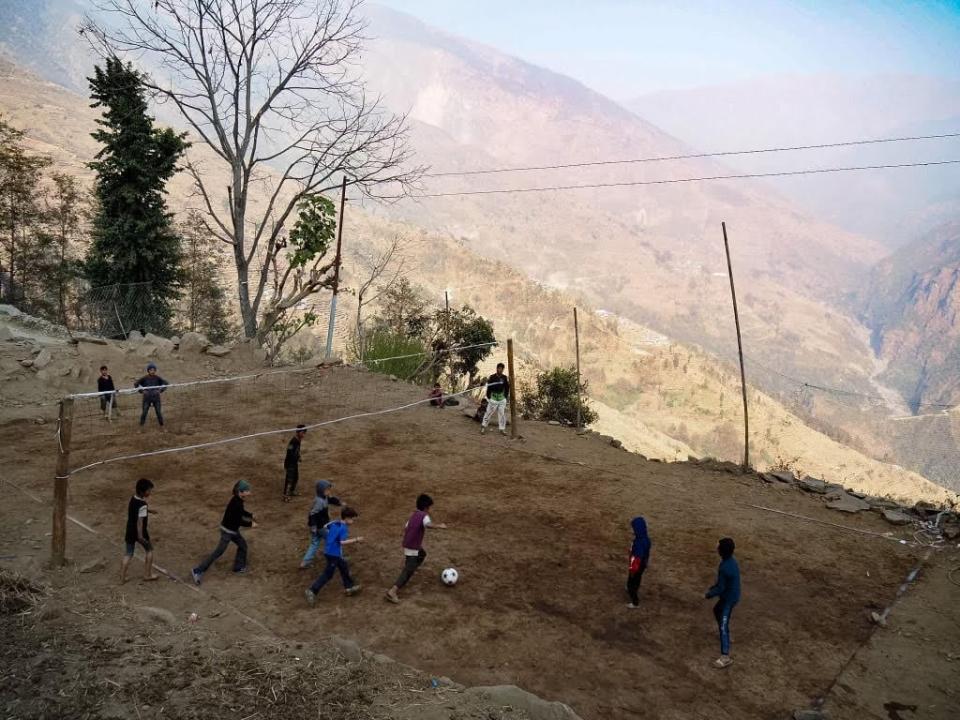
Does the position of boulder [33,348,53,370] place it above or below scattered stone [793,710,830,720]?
above

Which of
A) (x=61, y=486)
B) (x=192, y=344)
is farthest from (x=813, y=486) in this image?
(x=192, y=344)

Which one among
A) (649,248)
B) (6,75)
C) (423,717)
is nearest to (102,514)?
(423,717)

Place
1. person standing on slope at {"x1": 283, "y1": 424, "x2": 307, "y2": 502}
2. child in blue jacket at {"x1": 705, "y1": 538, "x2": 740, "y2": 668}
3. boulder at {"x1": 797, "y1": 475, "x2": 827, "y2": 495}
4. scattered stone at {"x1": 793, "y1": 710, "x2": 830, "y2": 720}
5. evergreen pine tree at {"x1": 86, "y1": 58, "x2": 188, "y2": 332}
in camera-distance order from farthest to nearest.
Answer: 1. evergreen pine tree at {"x1": 86, "y1": 58, "x2": 188, "y2": 332}
2. boulder at {"x1": 797, "y1": 475, "x2": 827, "y2": 495}
3. person standing on slope at {"x1": 283, "y1": 424, "x2": 307, "y2": 502}
4. child in blue jacket at {"x1": 705, "y1": 538, "x2": 740, "y2": 668}
5. scattered stone at {"x1": 793, "y1": 710, "x2": 830, "y2": 720}

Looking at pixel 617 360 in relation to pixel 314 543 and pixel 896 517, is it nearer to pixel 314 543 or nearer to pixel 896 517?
pixel 896 517

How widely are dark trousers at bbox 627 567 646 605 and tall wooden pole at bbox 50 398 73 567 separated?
7399 mm

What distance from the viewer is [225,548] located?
8727 millimetres

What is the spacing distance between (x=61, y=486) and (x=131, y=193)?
677 inches

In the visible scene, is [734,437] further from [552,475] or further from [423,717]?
[423,717]

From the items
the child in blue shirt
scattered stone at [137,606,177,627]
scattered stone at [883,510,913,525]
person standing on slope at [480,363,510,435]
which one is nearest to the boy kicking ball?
scattered stone at [137,606,177,627]

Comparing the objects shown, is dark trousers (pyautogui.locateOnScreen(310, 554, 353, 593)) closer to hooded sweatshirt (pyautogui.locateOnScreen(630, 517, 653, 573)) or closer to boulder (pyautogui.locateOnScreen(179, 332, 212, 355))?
hooded sweatshirt (pyautogui.locateOnScreen(630, 517, 653, 573))

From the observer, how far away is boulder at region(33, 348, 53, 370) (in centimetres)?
1661

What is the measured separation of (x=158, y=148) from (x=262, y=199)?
76138mm

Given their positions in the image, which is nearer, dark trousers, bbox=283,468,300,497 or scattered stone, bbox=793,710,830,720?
scattered stone, bbox=793,710,830,720

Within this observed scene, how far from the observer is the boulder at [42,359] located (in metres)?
16.6
